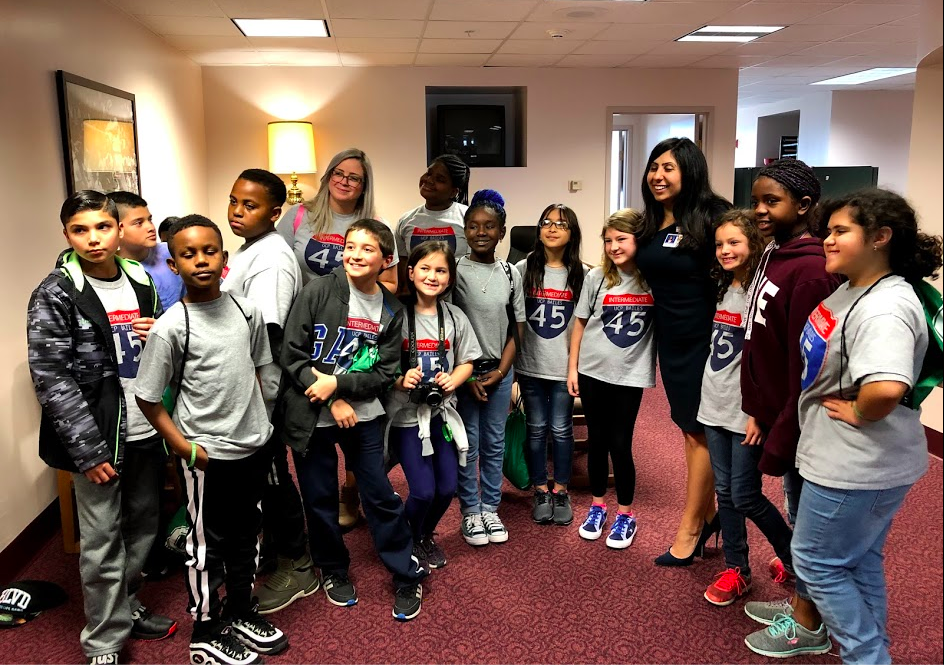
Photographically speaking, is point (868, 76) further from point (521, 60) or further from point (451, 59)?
point (451, 59)

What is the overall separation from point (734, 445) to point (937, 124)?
1.58 m

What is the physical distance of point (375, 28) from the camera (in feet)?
15.6

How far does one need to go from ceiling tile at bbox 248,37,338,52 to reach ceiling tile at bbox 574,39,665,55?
6.60ft

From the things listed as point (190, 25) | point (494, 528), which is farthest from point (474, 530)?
point (190, 25)

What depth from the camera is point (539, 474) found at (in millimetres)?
2881

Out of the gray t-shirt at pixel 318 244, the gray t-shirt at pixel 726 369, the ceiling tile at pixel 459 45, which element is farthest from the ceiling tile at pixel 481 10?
the gray t-shirt at pixel 726 369

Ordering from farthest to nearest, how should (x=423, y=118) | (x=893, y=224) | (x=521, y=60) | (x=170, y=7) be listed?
(x=423, y=118) < (x=521, y=60) < (x=170, y=7) < (x=893, y=224)

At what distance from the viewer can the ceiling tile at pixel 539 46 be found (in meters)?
5.26

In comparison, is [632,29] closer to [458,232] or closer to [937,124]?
[458,232]

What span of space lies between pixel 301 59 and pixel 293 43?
0.64m

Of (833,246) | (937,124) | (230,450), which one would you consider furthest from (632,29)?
(937,124)

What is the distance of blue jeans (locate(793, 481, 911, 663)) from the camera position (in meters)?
1.54

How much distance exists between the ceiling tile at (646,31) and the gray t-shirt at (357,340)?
11.8 feet

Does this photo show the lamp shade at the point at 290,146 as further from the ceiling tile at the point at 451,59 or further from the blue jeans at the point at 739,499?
the blue jeans at the point at 739,499
